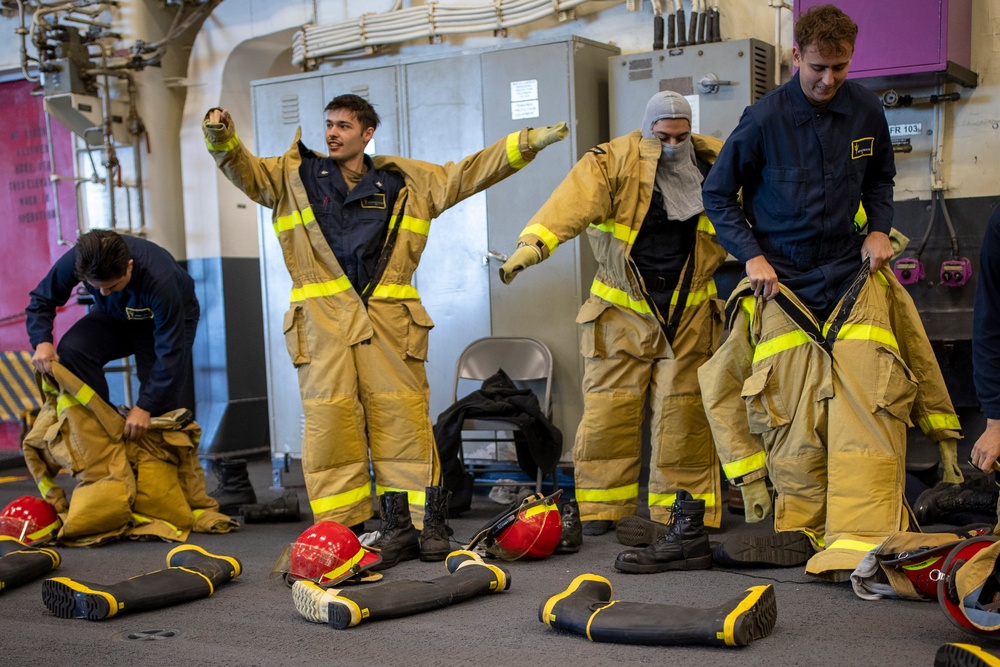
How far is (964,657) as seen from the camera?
2297mm

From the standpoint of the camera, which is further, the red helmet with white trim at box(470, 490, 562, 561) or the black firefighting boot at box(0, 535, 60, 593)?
the red helmet with white trim at box(470, 490, 562, 561)

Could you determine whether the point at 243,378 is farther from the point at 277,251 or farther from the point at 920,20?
the point at 920,20

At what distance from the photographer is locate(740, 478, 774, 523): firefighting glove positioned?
3.75 meters

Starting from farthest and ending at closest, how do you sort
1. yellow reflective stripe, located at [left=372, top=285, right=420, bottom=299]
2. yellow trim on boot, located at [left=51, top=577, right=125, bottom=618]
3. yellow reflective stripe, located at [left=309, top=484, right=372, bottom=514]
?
yellow reflective stripe, located at [left=372, top=285, right=420, bottom=299] → yellow reflective stripe, located at [left=309, top=484, right=372, bottom=514] → yellow trim on boot, located at [left=51, top=577, right=125, bottom=618]

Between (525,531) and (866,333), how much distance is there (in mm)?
1412

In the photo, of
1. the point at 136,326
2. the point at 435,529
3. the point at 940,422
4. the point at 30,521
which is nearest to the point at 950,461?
the point at 940,422

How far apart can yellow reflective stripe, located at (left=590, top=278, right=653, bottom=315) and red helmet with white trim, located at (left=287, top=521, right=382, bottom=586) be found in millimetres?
1491

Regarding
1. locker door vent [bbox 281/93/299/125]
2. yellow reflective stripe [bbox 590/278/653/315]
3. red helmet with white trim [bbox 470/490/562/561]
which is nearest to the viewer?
red helmet with white trim [bbox 470/490/562/561]

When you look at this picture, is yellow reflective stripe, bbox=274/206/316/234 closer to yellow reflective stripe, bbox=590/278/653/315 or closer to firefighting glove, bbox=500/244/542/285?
firefighting glove, bbox=500/244/542/285

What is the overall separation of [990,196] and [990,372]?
2.29 m

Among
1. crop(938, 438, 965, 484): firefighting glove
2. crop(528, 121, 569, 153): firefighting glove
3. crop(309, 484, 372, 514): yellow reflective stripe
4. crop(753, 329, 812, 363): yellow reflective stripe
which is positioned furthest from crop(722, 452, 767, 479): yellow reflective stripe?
crop(309, 484, 372, 514): yellow reflective stripe

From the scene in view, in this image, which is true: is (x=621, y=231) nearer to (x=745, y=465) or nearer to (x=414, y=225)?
(x=414, y=225)

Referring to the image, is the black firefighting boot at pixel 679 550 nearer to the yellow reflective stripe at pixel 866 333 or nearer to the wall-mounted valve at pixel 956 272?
the yellow reflective stripe at pixel 866 333

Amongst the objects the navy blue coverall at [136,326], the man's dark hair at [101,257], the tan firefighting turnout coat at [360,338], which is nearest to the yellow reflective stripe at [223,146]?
the tan firefighting turnout coat at [360,338]
